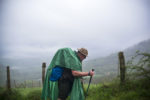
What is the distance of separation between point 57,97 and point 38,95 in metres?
3.43

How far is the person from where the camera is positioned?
2645 mm

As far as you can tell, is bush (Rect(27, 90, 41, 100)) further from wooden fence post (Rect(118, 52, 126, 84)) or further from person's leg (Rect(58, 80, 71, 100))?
person's leg (Rect(58, 80, 71, 100))

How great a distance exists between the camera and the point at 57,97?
277 centimetres

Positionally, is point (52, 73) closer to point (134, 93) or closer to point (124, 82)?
point (134, 93)

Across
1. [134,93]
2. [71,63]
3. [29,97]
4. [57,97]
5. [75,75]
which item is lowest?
[29,97]

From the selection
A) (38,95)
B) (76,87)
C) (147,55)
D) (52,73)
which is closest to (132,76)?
(147,55)

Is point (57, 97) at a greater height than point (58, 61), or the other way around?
point (58, 61)

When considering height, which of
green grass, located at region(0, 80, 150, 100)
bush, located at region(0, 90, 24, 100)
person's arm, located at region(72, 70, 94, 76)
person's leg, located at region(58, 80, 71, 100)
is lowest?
bush, located at region(0, 90, 24, 100)

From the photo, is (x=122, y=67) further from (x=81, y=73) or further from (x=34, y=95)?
(x=34, y=95)

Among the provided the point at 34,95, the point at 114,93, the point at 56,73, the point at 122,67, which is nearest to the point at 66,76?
the point at 56,73

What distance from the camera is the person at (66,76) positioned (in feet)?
8.68

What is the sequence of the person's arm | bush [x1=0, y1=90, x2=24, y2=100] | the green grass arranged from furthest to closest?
bush [x1=0, y1=90, x2=24, y2=100] < the green grass < the person's arm

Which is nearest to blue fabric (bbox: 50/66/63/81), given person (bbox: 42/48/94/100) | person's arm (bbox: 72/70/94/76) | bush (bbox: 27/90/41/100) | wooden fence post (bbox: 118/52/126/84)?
person (bbox: 42/48/94/100)

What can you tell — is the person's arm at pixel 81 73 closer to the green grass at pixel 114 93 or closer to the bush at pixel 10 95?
the green grass at pixel 114 93
